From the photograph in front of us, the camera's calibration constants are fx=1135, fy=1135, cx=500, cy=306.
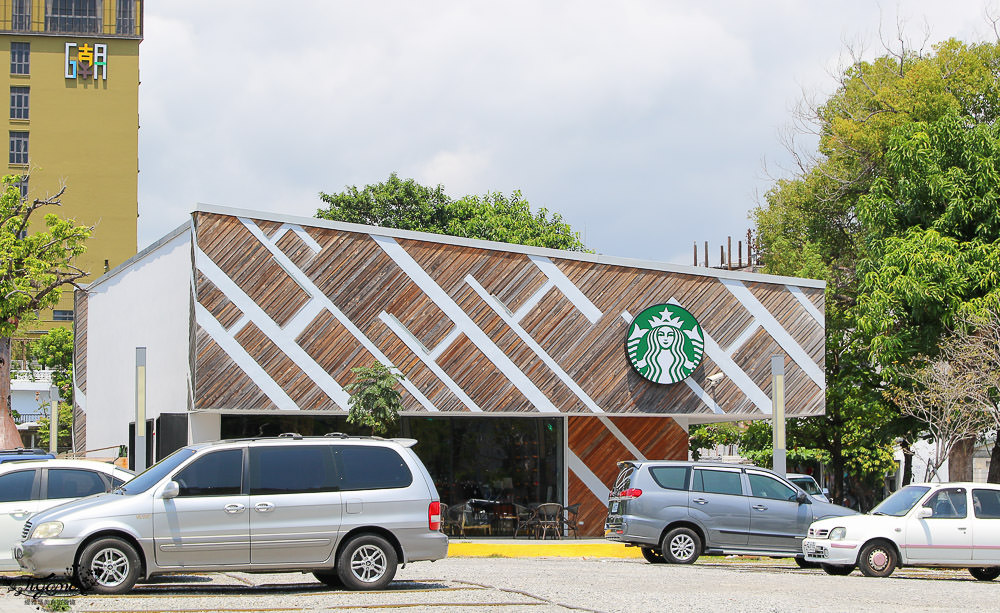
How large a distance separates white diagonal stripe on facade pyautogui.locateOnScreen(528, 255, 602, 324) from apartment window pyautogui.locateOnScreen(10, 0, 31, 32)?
68.7m

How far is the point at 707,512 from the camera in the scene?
62.2 ft

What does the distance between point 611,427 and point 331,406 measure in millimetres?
7588

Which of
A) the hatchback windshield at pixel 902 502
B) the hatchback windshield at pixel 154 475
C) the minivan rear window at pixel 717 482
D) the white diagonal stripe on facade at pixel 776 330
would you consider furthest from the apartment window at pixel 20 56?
the hatchback windshield at pixel 902 502

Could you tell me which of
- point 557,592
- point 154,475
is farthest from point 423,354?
point 557,592

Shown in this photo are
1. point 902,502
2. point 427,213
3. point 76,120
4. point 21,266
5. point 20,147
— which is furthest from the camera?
point 76,120

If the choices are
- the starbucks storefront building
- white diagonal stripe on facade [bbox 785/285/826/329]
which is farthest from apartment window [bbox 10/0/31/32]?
white diagonal stripe on facade [bbox 785/285/826/329]

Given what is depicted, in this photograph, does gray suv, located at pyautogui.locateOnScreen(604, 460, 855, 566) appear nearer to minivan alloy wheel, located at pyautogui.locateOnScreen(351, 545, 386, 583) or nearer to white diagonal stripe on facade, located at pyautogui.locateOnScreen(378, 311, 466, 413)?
white diagonal stripe on facade, located at pyautogui.locateOnScreen(378, 311, 466, 413)

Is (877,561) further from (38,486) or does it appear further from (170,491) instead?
(38,486)

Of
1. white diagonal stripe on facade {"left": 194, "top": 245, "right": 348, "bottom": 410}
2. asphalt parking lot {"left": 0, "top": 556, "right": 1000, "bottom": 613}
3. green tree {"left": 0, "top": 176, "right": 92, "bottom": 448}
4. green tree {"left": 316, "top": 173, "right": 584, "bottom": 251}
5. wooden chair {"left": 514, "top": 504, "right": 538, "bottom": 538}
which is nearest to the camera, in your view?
asphalt parking lot {"left": 0, "top": 556, "right": 1000, "bottom": 613}

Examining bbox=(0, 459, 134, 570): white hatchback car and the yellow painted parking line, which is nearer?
A: bbox=(0, 459, 134, 570): white hatchback car

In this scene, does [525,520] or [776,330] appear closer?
[525,520]

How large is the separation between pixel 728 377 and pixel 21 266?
2418cm

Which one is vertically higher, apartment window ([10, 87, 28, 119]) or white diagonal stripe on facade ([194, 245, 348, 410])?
apartment window ([10, 87, 28, 119])

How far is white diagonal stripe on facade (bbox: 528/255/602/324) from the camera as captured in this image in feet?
85.6
